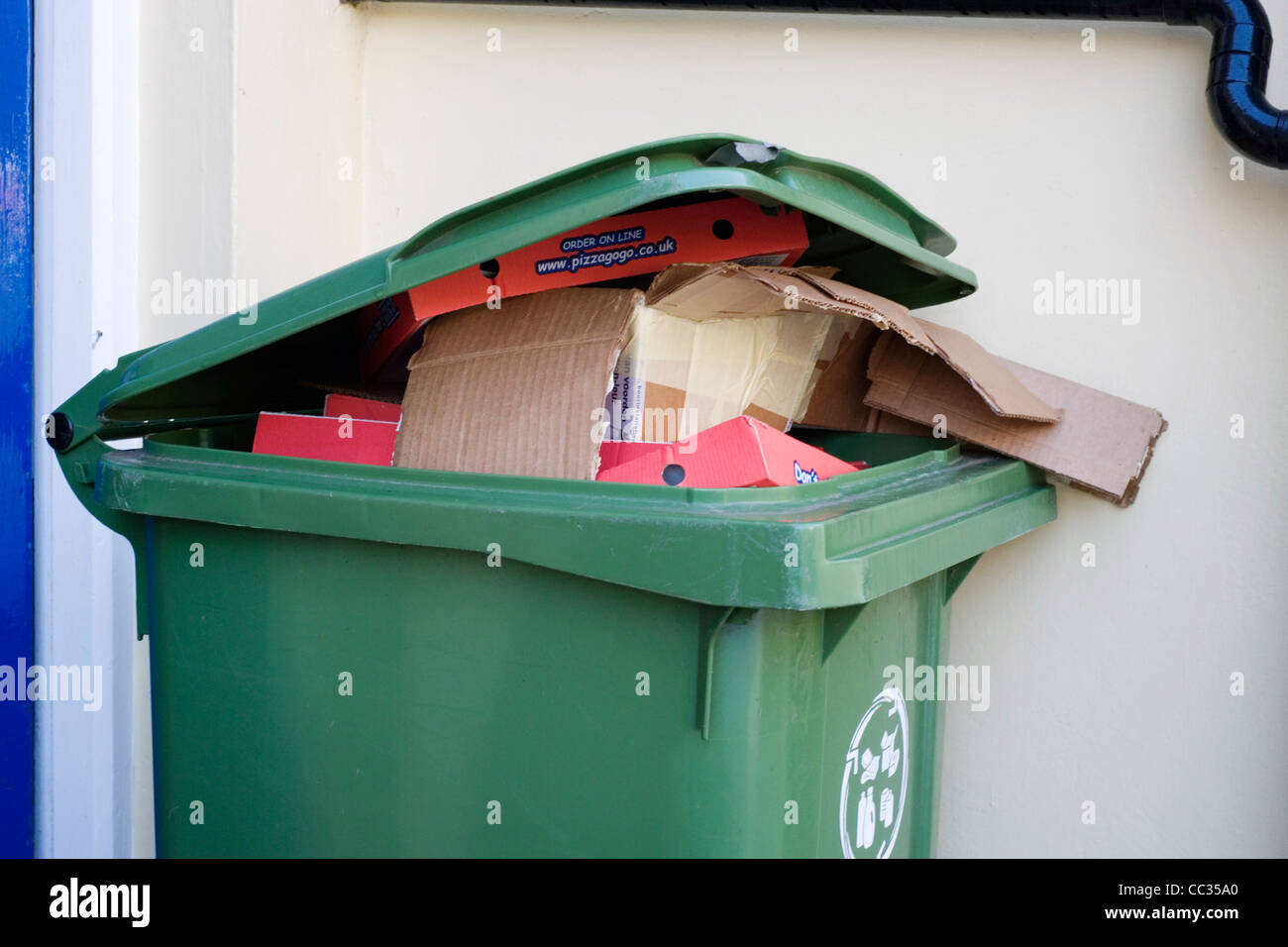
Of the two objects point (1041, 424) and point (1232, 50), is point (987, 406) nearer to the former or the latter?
point (1041, 424)

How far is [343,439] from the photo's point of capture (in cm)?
173

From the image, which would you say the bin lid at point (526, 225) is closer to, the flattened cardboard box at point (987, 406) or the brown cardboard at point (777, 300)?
the brown cardboard at point (777, 300)

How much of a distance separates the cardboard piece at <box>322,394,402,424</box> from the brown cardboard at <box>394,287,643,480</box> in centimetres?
16

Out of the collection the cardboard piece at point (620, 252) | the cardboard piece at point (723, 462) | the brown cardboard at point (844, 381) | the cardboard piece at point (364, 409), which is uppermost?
the cardboard piece at point (620, 252)

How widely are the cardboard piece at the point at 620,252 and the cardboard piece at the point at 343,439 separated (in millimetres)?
175

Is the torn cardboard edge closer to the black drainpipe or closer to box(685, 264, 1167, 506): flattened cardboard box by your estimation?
box(685, 264, 1167, 506): flattened cardboard box

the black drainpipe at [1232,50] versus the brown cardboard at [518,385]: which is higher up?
the black drainpipe at [1232,50]

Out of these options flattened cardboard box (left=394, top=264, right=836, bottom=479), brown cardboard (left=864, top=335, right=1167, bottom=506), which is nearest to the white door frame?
flattened cardboard box (left=394, top=264, right=836, bottom=479)

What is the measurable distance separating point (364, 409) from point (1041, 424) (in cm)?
119

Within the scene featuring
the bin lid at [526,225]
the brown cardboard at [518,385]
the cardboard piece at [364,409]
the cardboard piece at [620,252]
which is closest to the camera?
the bin lid at [526,225]

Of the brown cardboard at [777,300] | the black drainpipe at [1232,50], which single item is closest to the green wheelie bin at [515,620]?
the brown cardboard at [777,300]

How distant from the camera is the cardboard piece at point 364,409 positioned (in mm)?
1825

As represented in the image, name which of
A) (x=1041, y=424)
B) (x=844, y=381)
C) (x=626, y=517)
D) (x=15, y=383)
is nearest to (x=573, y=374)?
(x=626, y=517)

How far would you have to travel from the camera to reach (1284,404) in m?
2.16
